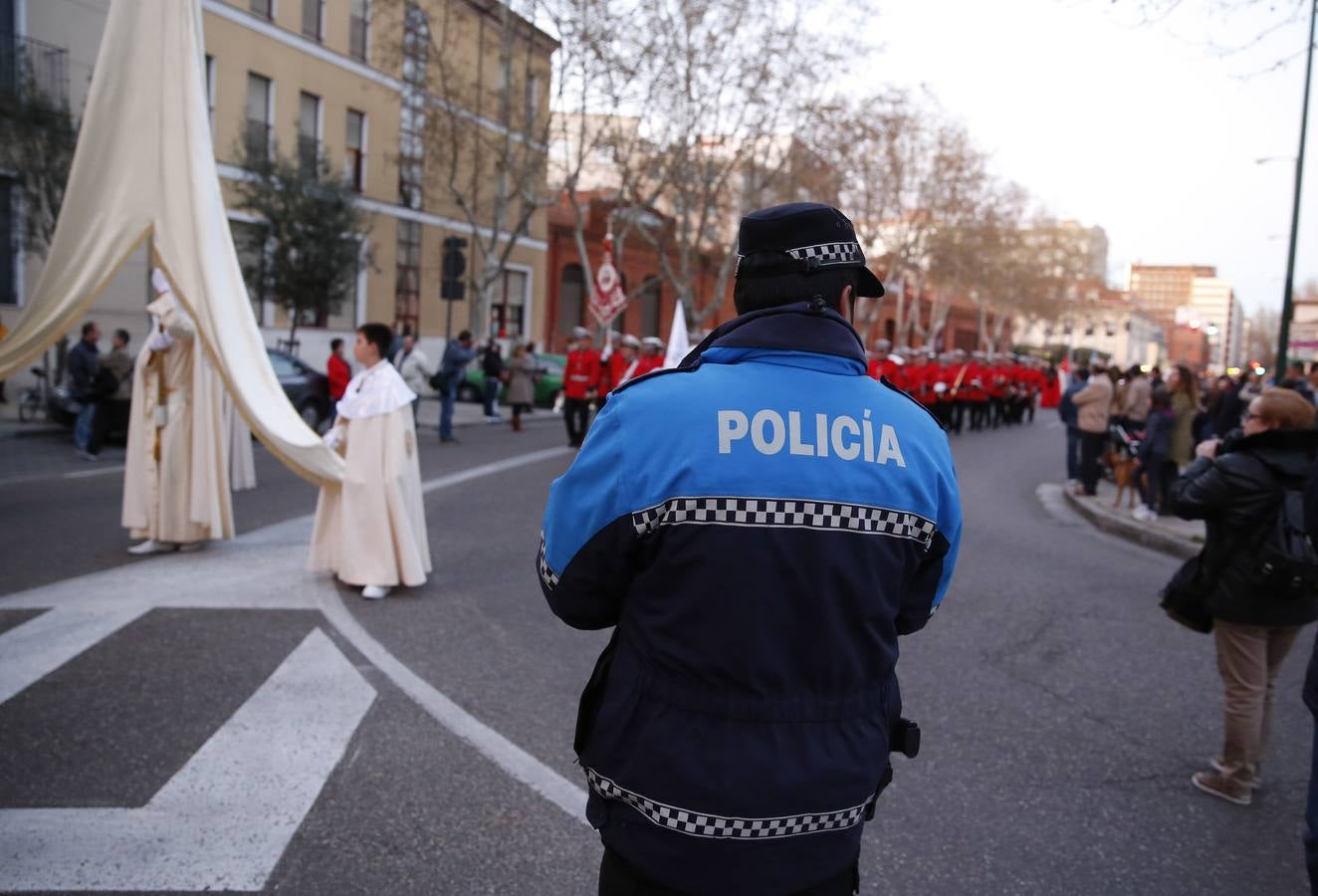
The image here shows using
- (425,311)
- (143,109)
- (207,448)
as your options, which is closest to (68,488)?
(207,448)

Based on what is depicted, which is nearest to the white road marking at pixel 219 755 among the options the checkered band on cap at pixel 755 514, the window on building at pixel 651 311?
the checkered band on cap at pixel 755 514

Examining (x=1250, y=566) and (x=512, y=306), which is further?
(x=512, y=306)

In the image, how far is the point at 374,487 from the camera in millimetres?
7117

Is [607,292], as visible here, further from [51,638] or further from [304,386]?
[51,638]

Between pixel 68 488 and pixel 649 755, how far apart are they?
11.0m

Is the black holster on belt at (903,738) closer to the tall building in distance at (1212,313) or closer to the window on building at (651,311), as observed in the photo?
the window on building at (651,311)

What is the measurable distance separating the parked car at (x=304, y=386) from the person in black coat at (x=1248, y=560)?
1487 cm

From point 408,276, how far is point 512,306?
558 centimetres

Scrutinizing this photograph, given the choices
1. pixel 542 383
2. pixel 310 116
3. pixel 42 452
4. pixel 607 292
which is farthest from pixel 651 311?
pixel 42 452

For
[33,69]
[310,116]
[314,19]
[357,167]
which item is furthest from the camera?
[357,167]

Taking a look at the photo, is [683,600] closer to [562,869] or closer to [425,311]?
[562,869]

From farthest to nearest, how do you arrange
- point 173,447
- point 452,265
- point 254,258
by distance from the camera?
point 254,258 → point 452,265 → point 173,447

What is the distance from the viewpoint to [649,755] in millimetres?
1880

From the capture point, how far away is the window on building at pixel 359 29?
3077 centimetres
